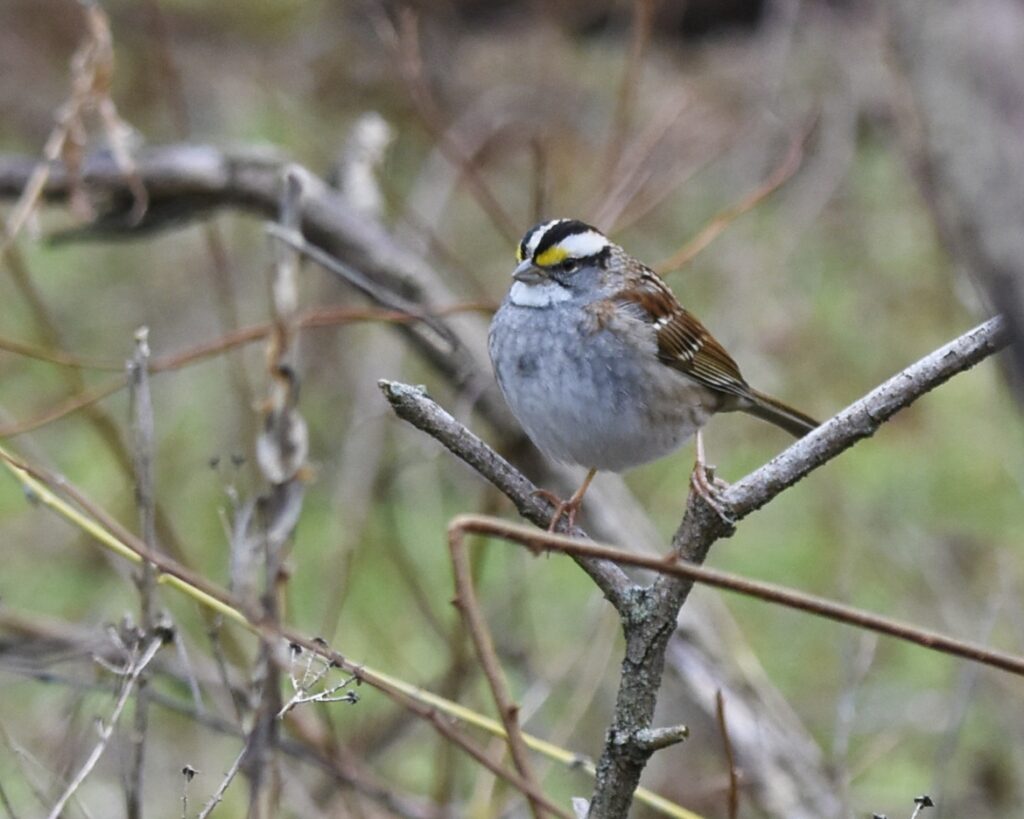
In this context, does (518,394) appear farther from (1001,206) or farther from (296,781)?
(1001,206)

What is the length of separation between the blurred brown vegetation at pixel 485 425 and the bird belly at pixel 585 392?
59cm

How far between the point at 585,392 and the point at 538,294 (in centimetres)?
27

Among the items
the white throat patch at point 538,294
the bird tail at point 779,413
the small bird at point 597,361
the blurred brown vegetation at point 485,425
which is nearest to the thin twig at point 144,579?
the blurred brown vegetation at point 485,425

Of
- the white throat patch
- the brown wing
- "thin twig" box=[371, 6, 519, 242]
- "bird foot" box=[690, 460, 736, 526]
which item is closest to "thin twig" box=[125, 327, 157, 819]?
"bird foot" box=[690, 460, 736, 526]

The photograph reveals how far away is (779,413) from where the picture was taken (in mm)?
3246

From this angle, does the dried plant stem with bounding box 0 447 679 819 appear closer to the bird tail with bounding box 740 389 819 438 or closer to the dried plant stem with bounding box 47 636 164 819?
the dried plant stem with bounding box 47 636 164 819

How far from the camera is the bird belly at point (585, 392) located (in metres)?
2.86

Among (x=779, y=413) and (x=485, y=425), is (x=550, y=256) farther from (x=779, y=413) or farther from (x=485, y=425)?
(x=485, y=425)

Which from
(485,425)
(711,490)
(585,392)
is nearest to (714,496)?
(711,490)

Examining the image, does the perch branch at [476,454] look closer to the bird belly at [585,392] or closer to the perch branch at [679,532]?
the perch branch at [679,532]

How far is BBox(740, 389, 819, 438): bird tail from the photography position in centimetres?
317

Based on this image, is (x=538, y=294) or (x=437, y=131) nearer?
(x=538, y=294)

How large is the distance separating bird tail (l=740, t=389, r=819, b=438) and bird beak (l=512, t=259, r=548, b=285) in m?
0.59

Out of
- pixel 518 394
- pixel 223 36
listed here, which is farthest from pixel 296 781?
pixel 223 36
